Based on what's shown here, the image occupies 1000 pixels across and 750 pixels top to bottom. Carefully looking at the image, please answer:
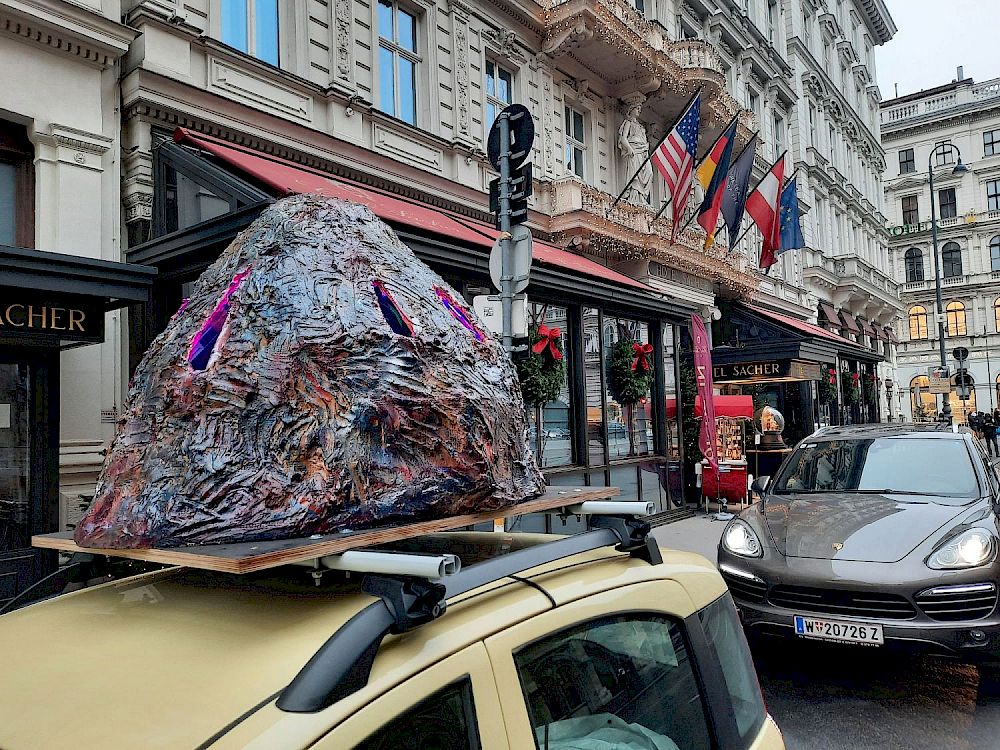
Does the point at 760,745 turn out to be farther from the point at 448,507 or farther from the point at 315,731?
the point at 315,731

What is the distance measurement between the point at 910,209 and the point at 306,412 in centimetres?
7010

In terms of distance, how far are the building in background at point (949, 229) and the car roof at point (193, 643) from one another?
60.5 m

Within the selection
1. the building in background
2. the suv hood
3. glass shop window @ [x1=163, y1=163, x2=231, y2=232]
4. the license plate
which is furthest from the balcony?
the building in background

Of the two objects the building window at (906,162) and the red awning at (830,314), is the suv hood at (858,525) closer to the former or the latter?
the red awning at (830,314)

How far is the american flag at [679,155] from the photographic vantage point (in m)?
12.5

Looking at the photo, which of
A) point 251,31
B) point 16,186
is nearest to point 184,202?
point 16,186

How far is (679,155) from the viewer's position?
41.9ft

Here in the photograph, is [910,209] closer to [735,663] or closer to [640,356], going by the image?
[640,356]

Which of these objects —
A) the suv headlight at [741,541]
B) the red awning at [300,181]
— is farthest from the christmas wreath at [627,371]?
the suv headlight at [741,541]

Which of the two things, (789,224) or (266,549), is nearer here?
(266,549)

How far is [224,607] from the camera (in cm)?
155

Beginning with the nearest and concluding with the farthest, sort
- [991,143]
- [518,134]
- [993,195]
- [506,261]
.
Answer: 1. [506,261]
2. [518,134]
3. [991,143]
4. [993,195]

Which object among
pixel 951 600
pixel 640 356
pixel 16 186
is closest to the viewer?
pixel 951 600

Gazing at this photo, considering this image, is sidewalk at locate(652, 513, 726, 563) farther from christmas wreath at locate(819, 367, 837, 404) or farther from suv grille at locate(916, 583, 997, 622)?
christmas wreath at locate(819, 367, 837, 404)
